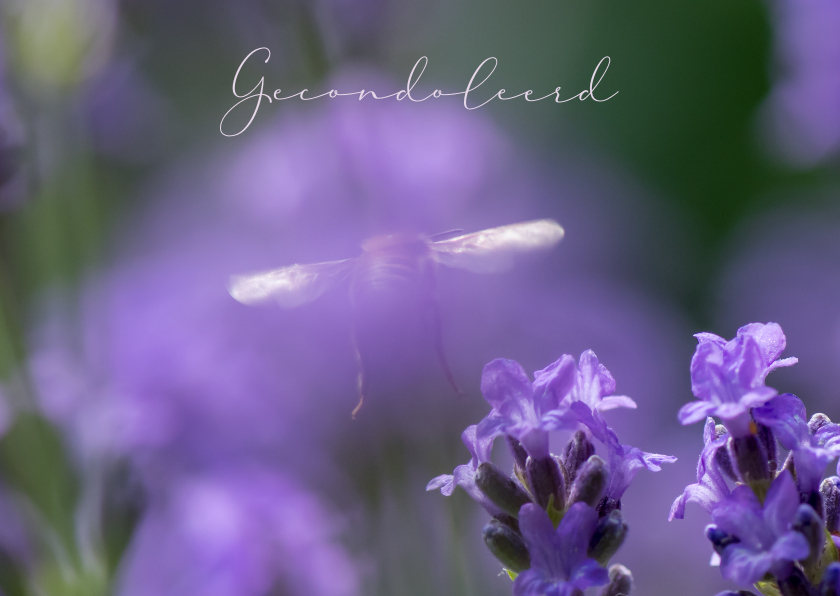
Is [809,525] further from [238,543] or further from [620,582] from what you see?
[238,543]

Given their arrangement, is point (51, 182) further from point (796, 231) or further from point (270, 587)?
point (796, 231)

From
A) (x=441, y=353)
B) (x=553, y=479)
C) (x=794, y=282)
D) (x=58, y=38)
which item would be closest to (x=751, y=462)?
(x=553, y=479)

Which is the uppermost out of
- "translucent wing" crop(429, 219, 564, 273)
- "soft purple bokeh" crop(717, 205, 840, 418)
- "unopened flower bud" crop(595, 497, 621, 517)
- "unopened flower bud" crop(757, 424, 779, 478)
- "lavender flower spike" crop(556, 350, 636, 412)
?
"soft purple bokeh" crop(717, 205, 840, 418)

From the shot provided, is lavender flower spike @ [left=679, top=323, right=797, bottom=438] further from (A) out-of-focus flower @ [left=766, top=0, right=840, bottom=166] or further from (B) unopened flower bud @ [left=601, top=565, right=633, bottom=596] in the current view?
(A) out-of-focus flower @ [left=766, top=0, right=840, bottom=166]

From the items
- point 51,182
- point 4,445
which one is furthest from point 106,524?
point 51,182

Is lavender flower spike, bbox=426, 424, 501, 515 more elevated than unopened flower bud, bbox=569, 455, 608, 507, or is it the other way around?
lavender flower spike, bbox=426, 424, 501, 515

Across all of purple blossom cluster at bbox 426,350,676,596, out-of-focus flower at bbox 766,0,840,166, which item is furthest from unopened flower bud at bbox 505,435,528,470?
out-of-focus flower at bbox 766,0,840,166
